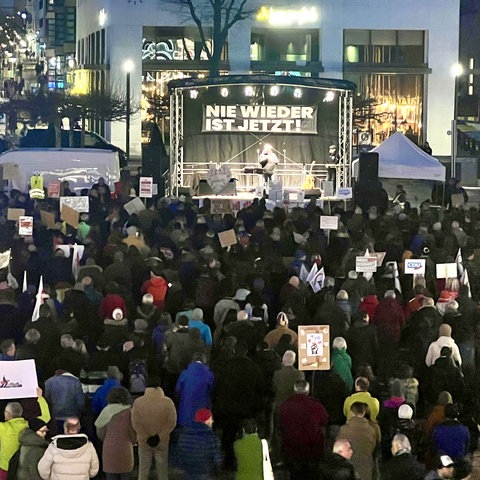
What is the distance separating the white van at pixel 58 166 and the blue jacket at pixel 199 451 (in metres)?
21.0

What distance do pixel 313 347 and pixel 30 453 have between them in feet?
10.9

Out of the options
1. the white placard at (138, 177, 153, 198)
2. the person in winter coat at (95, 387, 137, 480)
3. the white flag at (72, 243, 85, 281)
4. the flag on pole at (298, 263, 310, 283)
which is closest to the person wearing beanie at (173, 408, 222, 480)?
the person in winter coat at (95, 387, 137, 480)

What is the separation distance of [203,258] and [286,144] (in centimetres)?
1916

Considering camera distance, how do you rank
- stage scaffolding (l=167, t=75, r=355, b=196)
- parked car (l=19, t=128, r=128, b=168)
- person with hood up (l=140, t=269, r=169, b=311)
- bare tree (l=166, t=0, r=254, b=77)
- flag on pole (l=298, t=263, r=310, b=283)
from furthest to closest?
bare tree (l=166, t=0, r=254, b=77)
parked car (l=19, t=128, r=128, b=168)
stage scaffolding (l=167, t=75, r=355, b=196)
flag on pole (l=298, t=263, r=310, b=283)
person with hood up (l=140, t=269, r=169, b=311)

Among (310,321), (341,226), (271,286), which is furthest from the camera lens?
(341,226)

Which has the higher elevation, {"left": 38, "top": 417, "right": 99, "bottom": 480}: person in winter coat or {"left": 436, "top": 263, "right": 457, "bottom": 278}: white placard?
{"left": 436, "top": 263, "right": 457, "bottom": 278}: white placard

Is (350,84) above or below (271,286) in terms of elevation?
above

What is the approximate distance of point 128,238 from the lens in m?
22.2

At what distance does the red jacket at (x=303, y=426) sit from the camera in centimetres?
1273

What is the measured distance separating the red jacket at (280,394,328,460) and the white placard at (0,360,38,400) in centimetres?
224

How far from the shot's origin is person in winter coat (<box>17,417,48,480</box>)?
1185 centimetres

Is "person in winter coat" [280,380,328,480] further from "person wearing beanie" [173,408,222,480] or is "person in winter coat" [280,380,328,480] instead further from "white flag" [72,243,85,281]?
"white flag" [72,243,85,281]

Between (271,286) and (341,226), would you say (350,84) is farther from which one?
(271,286)

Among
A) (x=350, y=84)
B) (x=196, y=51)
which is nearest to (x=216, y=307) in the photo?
(x=350, y=84)
